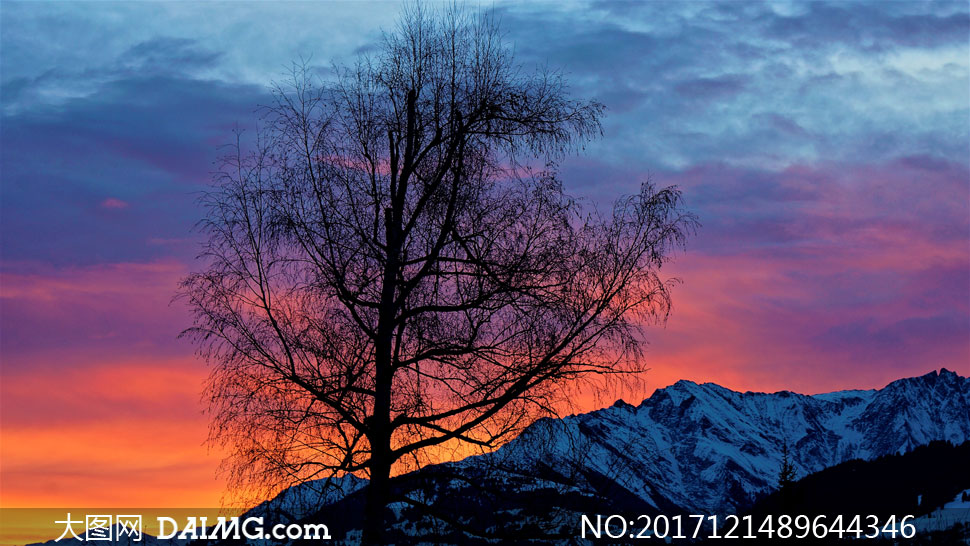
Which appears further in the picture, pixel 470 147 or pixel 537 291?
pixel 470 147

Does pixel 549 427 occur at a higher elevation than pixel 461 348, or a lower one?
lower

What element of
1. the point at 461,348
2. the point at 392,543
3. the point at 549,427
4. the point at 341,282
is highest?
the point at 341,282

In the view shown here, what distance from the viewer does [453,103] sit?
55.7ft

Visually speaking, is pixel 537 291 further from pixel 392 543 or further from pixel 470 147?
pixel 392 543

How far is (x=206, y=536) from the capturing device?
52.5 ft

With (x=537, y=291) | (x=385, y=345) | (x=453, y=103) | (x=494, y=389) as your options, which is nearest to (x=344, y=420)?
(x=385, y=345)

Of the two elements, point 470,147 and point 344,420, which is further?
point 470,147

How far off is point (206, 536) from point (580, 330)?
288 inches

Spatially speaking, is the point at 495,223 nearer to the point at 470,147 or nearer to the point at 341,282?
the point at 470,147

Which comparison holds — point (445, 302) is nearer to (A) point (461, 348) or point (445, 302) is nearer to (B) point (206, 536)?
(A) point (461, 348)

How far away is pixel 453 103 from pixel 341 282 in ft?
12.8

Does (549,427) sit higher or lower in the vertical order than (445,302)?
lower

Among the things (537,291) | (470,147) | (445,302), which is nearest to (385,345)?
(445,302)

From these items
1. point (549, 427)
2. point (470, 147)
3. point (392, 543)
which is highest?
point (470, 147)
